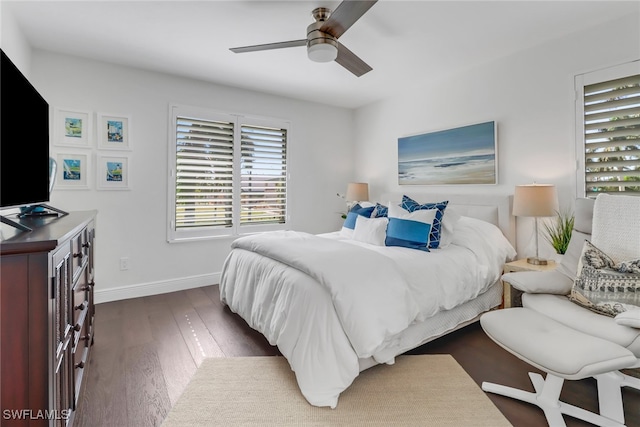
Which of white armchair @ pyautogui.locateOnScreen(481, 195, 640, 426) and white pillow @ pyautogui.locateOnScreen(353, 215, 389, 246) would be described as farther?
white pillow @ pyautogui.locateOnScreen(353, 215, 389, 246)

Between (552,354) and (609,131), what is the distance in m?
2.08

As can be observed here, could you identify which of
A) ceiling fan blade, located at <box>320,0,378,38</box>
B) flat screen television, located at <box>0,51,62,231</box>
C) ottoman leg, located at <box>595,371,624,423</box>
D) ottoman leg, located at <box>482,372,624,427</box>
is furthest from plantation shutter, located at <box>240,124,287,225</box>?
ottoman leg, located at <box>595,371,624,423</box>

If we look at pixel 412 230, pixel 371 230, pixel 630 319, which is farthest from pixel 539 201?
pixel 371 230

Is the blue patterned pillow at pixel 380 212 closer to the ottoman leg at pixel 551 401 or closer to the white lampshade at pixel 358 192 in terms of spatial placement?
the white lampshade at pixel 358 192

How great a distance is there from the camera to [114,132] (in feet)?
10.9

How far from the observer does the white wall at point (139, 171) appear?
312 centimetres

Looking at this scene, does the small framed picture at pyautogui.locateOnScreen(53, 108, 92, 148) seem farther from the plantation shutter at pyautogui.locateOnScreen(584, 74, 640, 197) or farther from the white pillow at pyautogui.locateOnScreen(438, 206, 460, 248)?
the plantation shutter at pyautogui.locateOnScreen(584, 74, 640, 197)

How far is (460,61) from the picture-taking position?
129 inches

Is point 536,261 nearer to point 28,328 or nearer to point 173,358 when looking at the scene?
point 173,358

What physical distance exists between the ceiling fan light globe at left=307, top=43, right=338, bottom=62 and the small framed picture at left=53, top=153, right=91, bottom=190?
8.51 ft

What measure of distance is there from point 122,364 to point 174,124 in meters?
2.60

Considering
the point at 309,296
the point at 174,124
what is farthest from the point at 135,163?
the point at 309,296

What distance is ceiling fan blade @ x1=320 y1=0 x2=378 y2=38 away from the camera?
1.71 meters

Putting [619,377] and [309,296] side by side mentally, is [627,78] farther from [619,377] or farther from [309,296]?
[309,296]
